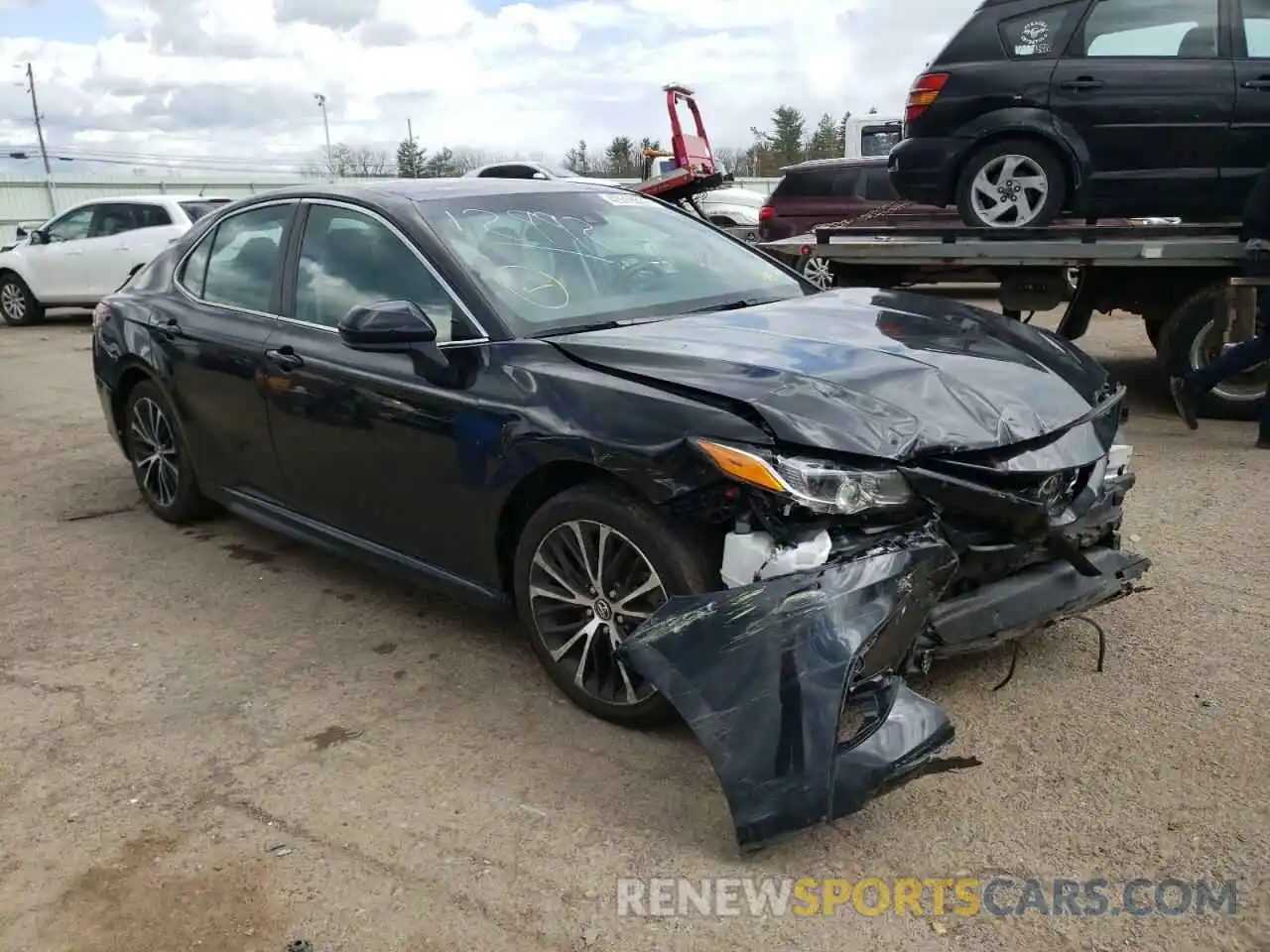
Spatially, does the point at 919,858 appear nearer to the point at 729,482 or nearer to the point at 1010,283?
the point at 729,482

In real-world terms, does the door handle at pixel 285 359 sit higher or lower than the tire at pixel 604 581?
higher

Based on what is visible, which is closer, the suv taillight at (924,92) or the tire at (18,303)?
the suv taillight at (924,92)

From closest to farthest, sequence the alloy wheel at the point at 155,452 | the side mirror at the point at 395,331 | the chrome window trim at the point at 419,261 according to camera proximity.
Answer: the side mirror at the point at 395,331
the chrome window trim at the point at 419,261
the alloy wheel at the point at 155,452

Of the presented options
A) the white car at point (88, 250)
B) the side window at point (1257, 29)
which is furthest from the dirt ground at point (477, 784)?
the white car at point (88, 250)

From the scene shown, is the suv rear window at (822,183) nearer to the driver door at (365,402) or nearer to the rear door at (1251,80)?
the rear door at (1251,80)

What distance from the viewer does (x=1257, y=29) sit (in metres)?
7.14

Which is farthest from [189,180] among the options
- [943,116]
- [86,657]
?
[86,657]

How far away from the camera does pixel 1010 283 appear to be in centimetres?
750

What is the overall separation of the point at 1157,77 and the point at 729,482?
6.05 metres

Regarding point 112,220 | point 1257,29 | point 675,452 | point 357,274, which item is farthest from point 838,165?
point 675,452

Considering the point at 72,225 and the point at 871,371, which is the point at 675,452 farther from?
the point at 72,225

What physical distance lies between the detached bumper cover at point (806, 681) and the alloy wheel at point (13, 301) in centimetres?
1521

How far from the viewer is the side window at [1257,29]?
7.13 meters

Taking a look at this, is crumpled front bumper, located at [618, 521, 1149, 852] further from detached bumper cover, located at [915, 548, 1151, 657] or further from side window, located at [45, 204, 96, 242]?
side window, located at [45, 204, 96, 242]
